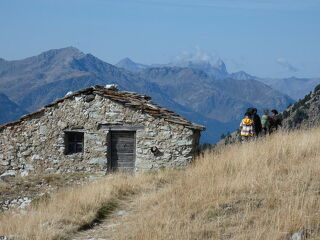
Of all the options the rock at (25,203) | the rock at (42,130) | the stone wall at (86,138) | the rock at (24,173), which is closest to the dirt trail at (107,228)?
the rock at (25,203)

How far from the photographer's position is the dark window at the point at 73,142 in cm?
2056

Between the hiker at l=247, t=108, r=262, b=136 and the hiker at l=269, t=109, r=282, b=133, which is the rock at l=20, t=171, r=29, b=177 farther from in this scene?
the hiker at l=269, t=109, r=282, b=133

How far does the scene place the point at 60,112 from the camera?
20625 millimetres

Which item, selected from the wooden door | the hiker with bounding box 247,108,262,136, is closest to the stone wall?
the wooden door

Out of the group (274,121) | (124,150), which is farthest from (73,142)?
(274,121)

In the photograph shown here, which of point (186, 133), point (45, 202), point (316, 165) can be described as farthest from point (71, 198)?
point (186, 133)

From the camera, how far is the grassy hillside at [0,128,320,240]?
24.4ft

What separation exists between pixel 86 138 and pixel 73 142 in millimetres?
905

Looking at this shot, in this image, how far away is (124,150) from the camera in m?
20.0

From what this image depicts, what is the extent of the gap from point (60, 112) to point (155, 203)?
11.6 meters

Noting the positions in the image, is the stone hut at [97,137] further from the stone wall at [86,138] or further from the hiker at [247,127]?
the hiker at [247,127]

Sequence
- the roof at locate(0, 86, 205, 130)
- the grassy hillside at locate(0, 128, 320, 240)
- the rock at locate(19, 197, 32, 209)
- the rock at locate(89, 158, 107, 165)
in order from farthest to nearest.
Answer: the rock at locate(89, 158, 107, 165), the roof at locate(0, 86, 205, 130), the rock at locate(19, 197, 32, 209), the grassy hillside at locate(0, 128, 320, 240)

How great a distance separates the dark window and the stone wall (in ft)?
0.89

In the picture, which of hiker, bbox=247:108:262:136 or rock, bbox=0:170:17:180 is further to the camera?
rock, bbox=0:170:17:180
